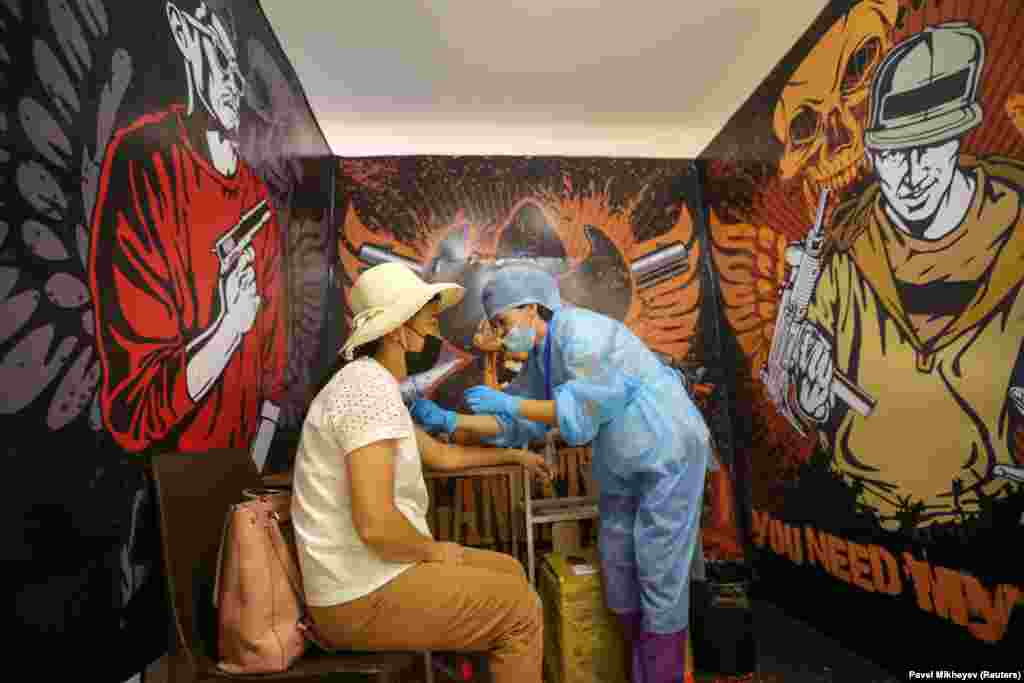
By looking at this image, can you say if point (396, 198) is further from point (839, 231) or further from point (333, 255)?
point (839, 231)

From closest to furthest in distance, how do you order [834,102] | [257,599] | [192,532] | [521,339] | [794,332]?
[257,599] < [192,532] < [521,339] < [834,102] < [794,332]

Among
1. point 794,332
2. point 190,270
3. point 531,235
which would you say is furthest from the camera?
point 531,235

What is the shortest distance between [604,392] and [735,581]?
3.11ft

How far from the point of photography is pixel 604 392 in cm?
176

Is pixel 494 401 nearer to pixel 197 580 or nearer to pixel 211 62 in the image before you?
pixel 197 580

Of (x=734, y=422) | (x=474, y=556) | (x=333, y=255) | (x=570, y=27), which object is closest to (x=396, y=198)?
(x=333, y=255)

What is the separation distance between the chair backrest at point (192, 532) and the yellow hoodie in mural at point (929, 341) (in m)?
2.29

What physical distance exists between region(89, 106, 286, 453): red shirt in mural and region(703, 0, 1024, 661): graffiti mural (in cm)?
244

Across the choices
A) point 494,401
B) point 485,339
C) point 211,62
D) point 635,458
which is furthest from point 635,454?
point 211,62

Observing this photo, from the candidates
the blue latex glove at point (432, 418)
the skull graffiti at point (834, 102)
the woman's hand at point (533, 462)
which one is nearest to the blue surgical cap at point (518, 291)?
the blue latex glove at point (432, 418)

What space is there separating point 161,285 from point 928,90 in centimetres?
254

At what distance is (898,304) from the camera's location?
1.84 metres

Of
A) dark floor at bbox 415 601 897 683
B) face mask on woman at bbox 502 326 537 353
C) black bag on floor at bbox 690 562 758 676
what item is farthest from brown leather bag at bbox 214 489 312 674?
black bag on floor at bbox 690 562 758 676

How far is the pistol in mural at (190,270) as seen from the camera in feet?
3.76
